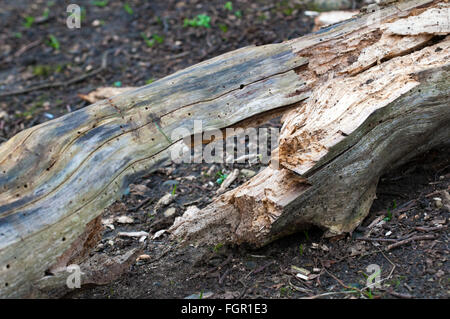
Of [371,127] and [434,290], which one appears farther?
[371,127]

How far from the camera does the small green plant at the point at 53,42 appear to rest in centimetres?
748

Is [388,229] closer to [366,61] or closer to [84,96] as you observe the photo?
[366,61]

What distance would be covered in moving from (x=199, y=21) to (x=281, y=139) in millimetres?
4450

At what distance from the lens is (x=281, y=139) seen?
3389mm

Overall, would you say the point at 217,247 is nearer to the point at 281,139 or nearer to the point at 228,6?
the point at 281,139

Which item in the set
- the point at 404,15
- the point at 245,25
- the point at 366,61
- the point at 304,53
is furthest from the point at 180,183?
the point at 245,25

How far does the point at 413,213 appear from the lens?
11.8 feet

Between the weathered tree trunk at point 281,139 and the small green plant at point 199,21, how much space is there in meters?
3.64

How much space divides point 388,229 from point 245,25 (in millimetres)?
4403

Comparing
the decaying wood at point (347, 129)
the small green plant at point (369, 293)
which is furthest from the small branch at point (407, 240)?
the small green plant at point (369, 293)

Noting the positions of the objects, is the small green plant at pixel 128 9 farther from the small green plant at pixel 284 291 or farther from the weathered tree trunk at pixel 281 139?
the small green plant at pixel 284 291

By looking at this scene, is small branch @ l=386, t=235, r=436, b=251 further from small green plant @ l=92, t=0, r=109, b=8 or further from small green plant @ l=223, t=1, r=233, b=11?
small green plant @ l=92, t=0, r=109, b=8

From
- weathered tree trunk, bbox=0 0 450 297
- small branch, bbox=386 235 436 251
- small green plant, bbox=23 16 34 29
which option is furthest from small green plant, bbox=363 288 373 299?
small green plant, bbox=23 16 34 29

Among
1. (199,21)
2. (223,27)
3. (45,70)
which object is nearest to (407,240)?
(223,27)
